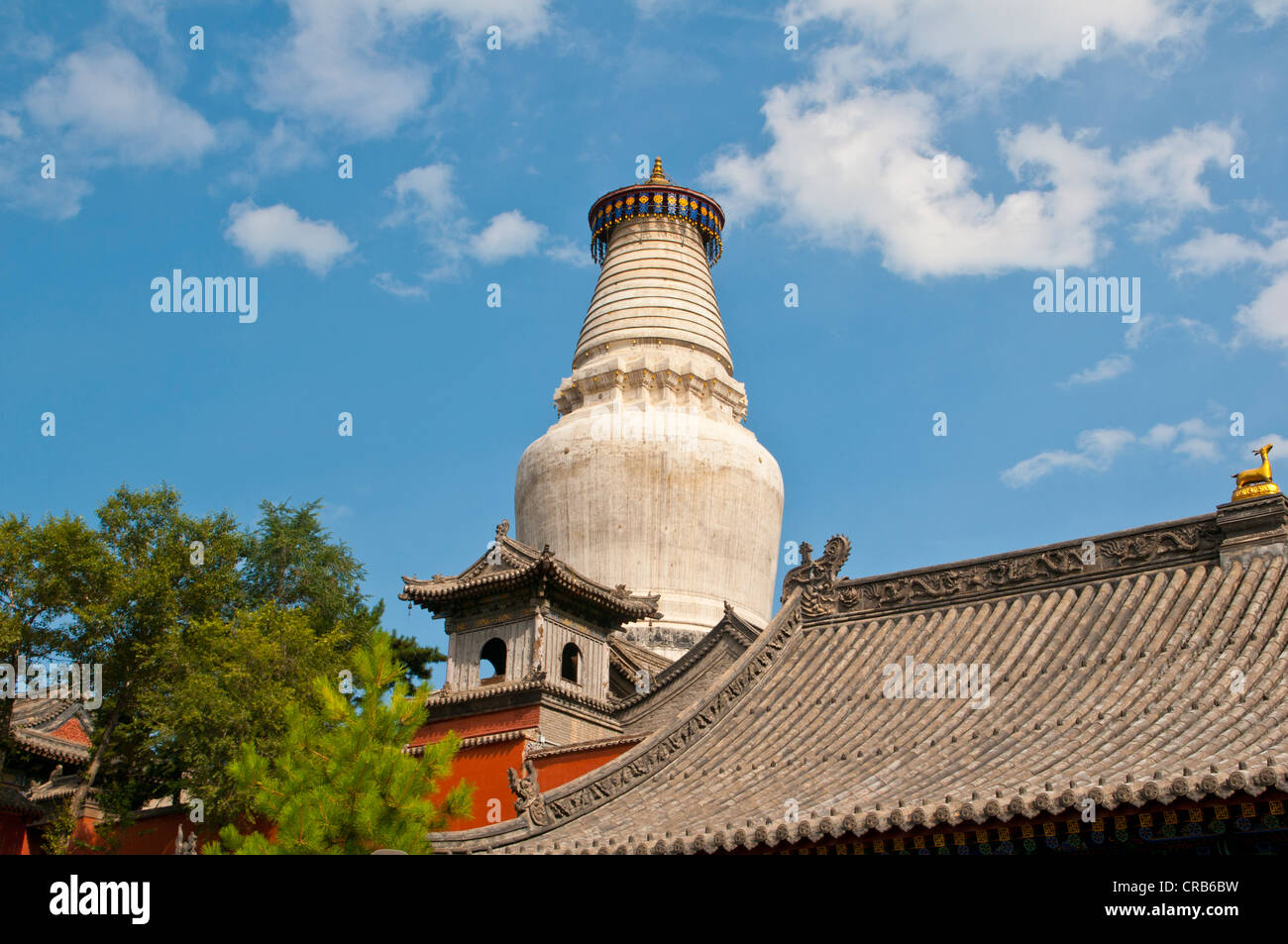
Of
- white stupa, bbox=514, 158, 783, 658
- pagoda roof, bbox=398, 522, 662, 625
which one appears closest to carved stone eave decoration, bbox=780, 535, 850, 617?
pagoda roof, bbox=398, 522, 662, 625

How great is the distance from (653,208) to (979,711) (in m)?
27.5

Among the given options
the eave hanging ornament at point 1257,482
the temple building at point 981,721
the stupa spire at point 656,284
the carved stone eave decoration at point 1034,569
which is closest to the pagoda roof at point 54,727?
the temple building at point 981,721

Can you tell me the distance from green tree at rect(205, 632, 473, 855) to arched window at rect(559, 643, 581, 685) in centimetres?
943

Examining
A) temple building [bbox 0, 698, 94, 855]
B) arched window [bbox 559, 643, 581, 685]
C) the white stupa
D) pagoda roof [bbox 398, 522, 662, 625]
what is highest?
the white stupa

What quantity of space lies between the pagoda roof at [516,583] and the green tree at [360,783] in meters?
8.40

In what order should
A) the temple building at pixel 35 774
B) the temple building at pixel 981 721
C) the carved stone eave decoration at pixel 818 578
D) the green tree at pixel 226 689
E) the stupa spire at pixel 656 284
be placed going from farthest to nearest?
the stupa spire at pixel 656 284 < the temple building at pixel 35 774 < the green tree at pixel 226 689 < the carved stone eave decoration at pixel 818 578 < the temple building at pixel 981 721

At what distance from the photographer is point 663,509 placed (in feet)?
103

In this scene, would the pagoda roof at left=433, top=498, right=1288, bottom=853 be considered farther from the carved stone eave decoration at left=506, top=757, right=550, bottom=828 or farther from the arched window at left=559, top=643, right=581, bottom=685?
the arched window at left=559, top=643, right=581, bottom=685

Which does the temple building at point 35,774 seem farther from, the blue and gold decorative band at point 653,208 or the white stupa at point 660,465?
Answer: the blue and gold decorative band at point 653,208

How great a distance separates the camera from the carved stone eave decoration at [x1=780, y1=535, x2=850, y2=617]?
45.2ft

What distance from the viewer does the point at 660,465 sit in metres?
31.8

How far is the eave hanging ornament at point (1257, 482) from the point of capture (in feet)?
36.0
